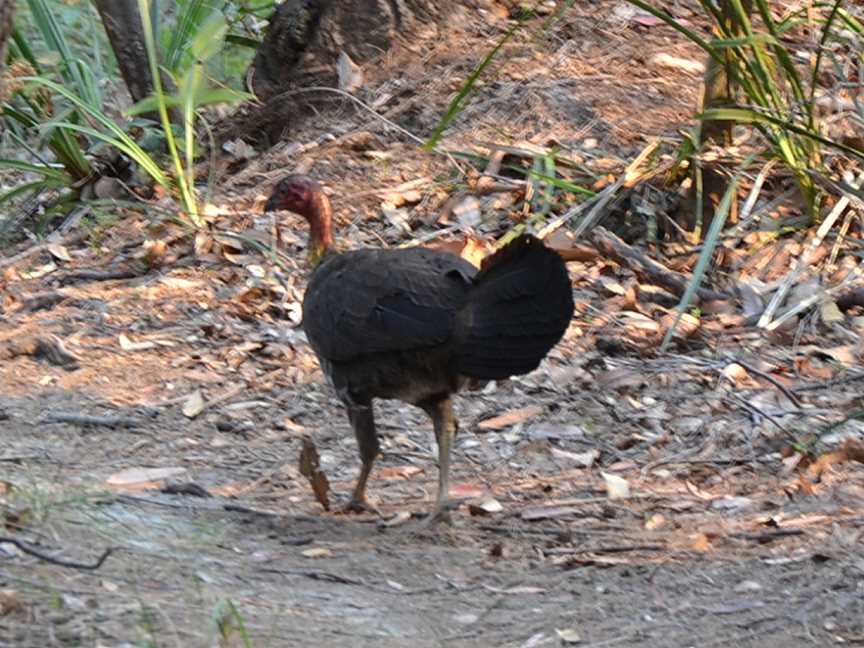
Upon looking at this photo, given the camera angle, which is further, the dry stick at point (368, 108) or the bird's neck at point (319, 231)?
the dry stick at point (368, 108)

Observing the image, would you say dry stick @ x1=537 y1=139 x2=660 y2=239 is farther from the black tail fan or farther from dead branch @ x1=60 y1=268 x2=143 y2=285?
the black tail fan

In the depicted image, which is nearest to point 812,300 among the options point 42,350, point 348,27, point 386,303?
point 386,303

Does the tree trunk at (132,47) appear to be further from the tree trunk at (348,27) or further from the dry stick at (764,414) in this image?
the dry stick at (764,414)

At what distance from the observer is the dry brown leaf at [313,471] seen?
5129 millimetres

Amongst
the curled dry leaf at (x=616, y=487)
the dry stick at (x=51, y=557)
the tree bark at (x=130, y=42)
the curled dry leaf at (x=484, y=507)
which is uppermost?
the dry stick at (x=51, y=557)

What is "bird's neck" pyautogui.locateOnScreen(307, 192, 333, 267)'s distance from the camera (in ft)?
19.0

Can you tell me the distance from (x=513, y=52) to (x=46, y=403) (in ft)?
12.9

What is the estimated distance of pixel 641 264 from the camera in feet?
23.6

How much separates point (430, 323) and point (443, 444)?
1.97 feet

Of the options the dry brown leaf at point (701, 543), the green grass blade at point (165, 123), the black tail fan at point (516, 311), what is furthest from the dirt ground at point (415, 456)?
the black tail fan at point (516, 311)

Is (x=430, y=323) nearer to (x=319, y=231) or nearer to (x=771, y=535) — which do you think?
(x=319, y=231)

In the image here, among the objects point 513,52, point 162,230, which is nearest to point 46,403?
point 162,230

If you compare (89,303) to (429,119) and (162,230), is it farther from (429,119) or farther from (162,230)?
(429,119)

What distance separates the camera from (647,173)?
295 inches
